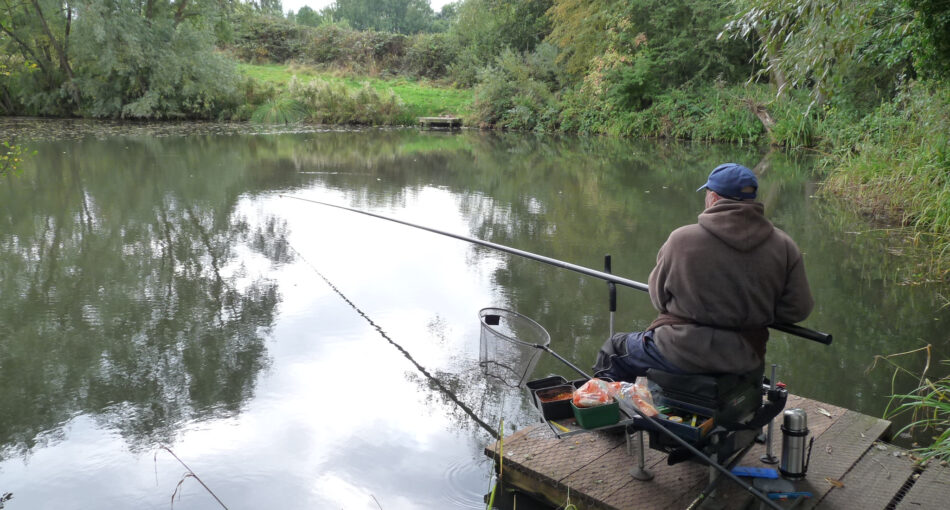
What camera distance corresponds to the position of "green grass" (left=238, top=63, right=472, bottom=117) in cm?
2862

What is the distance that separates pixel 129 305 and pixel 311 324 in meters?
1.50

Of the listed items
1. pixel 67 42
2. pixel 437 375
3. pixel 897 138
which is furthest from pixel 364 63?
pixel 437 375

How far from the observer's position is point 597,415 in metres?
2.61

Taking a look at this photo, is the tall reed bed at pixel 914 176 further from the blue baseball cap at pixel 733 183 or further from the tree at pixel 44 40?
the tree at pixel 44 40

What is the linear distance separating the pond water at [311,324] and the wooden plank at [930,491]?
119cm

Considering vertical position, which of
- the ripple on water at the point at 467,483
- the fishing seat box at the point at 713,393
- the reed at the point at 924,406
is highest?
the fishing seat box at the point at 713,393

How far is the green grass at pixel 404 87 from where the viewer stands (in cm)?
2862

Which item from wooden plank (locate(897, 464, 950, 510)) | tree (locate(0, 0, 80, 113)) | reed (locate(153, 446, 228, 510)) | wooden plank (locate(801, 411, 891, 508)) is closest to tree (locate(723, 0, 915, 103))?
wooden plank (locate(801, 411, 891, 508))

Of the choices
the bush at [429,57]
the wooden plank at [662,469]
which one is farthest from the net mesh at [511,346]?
the bush at [429,57]

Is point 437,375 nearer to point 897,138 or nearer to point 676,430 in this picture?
point 676,430

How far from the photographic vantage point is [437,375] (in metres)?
4.48

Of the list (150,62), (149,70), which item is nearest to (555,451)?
(150,62)

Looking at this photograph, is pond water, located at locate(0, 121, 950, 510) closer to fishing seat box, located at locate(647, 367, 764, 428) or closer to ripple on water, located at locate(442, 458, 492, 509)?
ripple on water, located at locate(442, 458, 492, 509)

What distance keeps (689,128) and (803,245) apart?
14701mm
